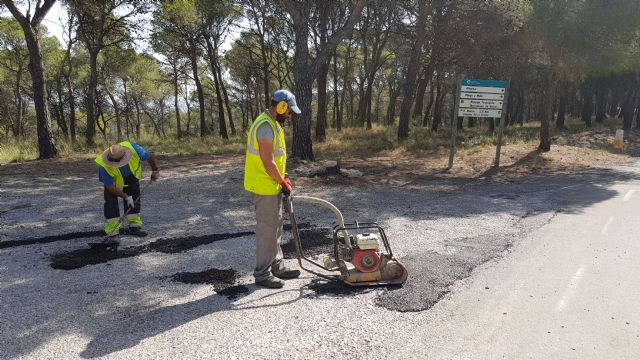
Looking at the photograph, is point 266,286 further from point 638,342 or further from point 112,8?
point 112,8

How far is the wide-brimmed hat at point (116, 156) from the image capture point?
5.42 m

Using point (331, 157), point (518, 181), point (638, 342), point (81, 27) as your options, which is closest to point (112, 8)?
point (81, 27)

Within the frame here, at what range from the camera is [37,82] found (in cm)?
1304

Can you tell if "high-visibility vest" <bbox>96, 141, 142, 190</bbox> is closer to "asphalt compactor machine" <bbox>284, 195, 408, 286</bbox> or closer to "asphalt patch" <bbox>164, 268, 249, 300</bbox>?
"asphalt patch" <bbox>164, 268, 249, 300</bbox>

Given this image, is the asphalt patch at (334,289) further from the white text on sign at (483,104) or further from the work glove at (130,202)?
the white text on sign at (483,104)

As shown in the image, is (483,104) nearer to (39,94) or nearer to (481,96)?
(481,96)

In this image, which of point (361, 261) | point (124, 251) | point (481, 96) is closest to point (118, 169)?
point (124, 251)

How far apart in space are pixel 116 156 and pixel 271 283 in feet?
9.24

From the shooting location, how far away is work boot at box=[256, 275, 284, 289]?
164 inches

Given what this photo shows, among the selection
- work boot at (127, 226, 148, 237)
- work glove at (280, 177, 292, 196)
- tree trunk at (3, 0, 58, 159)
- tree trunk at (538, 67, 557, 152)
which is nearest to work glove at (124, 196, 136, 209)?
work boot at (127, 226, 148, 237)

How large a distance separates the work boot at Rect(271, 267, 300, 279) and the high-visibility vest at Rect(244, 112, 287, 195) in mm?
871

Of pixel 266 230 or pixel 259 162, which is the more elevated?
pixel 259 162

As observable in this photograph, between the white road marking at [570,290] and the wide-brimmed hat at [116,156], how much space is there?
5.10 m

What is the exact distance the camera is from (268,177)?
4.04m
